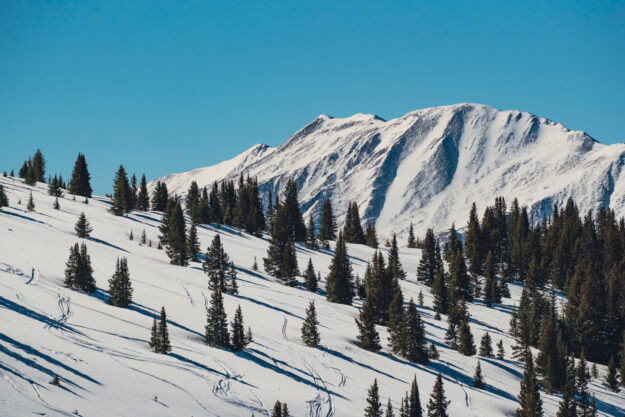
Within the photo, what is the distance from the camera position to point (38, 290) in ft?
165

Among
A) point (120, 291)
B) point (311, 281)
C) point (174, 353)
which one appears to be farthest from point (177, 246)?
point (174, 353)

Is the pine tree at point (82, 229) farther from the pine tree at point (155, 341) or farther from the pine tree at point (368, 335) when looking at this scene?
the pine tree at point (368, 335)

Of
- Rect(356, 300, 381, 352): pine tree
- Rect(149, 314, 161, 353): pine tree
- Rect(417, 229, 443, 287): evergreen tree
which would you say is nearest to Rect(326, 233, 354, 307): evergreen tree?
Rect(356, 300, 381, 352): pine tree

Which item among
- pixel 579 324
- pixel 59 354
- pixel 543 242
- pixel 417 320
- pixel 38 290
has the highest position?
pixel 543 242

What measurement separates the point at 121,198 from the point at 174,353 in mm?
66280

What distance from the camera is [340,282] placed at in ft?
258

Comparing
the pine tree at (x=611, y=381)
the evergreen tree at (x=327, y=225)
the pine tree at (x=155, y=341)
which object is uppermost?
the evergreen tree at (x=327, y=225)

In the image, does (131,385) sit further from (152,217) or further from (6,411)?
(152,217)

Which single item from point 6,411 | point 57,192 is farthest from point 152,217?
point 6,411

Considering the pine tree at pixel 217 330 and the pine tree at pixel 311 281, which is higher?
the pine tree at pixel 311 281

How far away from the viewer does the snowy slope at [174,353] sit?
33.9 meters

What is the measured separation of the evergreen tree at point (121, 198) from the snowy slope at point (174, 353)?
646 inches

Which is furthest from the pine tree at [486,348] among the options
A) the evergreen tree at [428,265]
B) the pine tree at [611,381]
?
the evergreen tree at [428,265]

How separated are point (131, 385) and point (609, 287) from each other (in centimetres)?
8318
